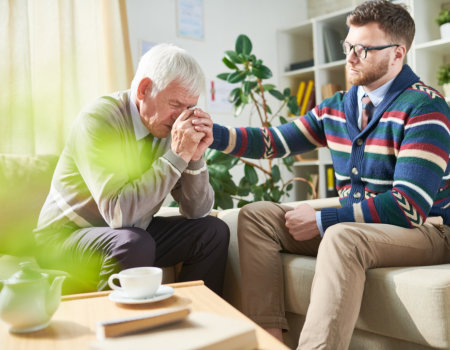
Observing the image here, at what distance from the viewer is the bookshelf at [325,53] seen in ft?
9.21

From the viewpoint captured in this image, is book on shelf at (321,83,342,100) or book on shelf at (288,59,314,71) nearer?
book on shelf at (321,83,342,100)

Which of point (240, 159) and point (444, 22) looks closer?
point (444, 22)

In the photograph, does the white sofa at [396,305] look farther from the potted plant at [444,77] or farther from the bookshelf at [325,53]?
the bookshelf at [325,53]

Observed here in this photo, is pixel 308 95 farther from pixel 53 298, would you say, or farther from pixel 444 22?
pixel 53 298

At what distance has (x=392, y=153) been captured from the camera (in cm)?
137

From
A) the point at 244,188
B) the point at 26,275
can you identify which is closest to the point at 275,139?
the point at 244,188

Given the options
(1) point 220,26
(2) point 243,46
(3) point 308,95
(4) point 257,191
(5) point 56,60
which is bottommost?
(4) point 257,191

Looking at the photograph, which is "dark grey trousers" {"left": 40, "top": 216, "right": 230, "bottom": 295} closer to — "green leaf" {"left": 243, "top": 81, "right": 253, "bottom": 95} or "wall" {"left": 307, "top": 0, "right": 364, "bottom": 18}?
"green leaf" {"left": 243, "top": 81, "right": 253, "bottom": 95}

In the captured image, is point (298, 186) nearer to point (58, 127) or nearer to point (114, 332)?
point (58, 127)

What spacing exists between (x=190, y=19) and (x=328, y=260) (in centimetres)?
235

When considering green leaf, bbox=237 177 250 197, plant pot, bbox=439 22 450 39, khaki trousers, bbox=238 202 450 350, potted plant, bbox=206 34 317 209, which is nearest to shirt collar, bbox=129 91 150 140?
khaki trousers, bbox=238 202 450 350

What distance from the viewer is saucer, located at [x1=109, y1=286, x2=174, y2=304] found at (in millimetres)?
892

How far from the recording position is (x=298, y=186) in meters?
3.75

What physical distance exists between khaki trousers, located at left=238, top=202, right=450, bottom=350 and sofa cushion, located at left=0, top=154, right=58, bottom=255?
738 mm
